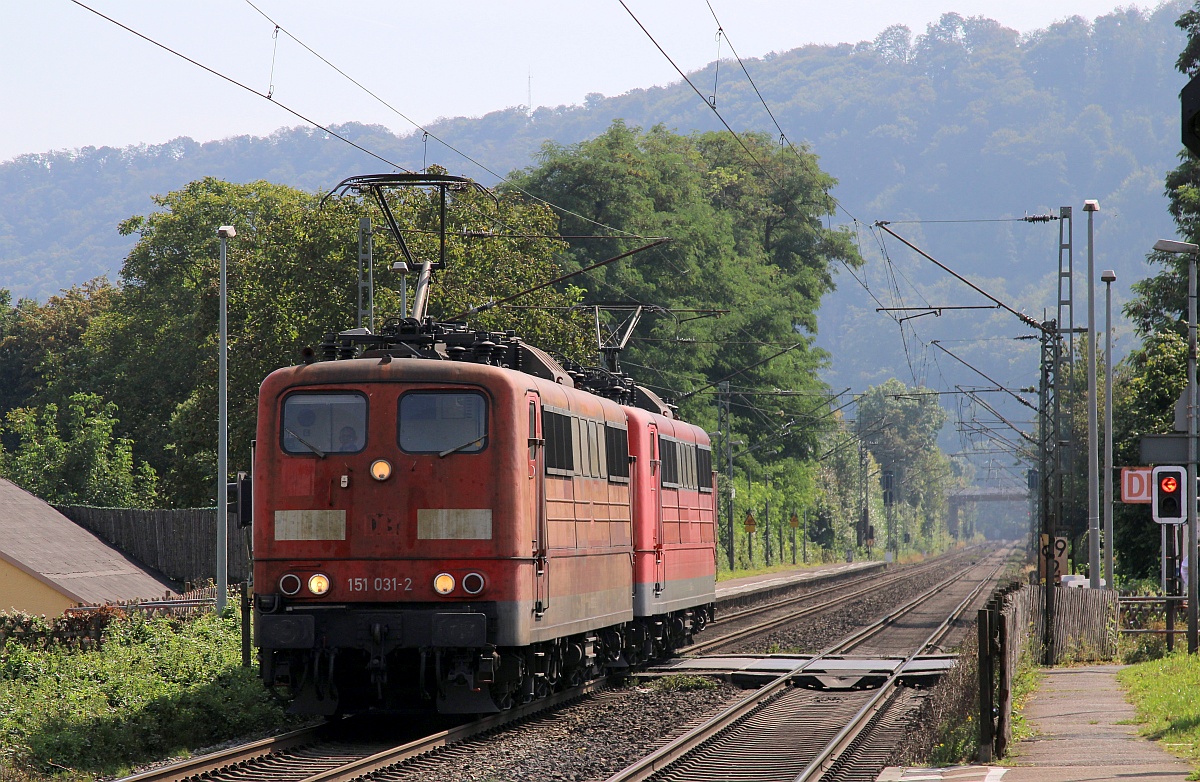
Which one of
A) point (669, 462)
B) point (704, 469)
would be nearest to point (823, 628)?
point (704, 469)

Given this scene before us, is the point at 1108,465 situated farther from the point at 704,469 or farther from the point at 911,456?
the point at 911,456

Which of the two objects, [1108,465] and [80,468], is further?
[80,468]

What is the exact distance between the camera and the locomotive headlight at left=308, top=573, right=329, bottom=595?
43.9 feet

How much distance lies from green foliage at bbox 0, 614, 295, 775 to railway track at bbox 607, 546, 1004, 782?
407 centimetres

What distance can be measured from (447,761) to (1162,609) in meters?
15.8

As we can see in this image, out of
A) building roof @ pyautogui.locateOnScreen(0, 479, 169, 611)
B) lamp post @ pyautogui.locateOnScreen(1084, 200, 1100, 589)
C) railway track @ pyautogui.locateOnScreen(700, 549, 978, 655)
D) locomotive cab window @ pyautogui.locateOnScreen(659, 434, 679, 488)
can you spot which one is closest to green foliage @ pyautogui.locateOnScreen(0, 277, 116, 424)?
building roof @ pyautogui.locateOnScreen(0, 479, 169, 611)

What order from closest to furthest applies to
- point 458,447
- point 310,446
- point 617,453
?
point 458,447 → point 310,446 → point 617,453

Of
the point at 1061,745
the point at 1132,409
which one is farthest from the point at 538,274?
the point at 1061,745

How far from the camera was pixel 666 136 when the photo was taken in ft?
230

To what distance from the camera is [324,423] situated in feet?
45.3

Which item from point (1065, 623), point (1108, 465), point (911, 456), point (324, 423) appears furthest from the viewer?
point (911, 456)

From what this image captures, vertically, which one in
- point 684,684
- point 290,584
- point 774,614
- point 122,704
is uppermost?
point 290,584

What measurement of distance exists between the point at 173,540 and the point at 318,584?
2826cm

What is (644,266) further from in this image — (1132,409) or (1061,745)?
(1061,745)
